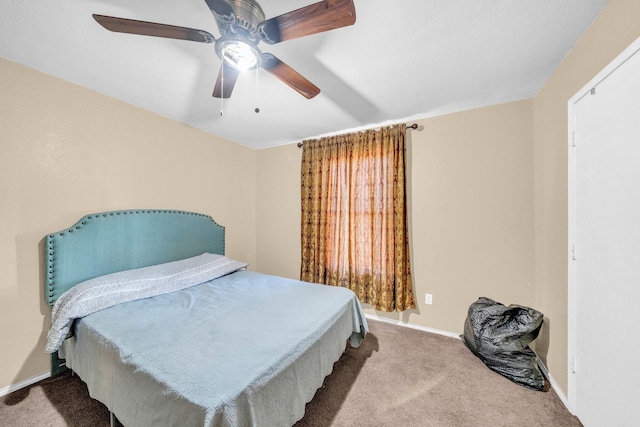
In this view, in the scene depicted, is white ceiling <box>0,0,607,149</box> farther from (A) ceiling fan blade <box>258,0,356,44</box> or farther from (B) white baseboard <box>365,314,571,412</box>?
(B) white baseboard <box>365,314,571,412</box>

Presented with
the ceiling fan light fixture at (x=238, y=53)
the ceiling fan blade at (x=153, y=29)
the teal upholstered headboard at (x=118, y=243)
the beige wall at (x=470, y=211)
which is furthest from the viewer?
the beige wall at (x=470, y=211)

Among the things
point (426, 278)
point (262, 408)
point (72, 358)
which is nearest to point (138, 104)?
point (72, 358)

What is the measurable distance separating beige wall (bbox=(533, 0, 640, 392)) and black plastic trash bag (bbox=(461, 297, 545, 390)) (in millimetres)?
136

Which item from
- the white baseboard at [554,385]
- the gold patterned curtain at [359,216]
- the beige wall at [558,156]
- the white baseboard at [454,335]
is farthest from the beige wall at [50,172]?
the white baseboard at [554,385]

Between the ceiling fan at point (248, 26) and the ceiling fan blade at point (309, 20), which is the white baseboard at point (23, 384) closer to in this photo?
the ceiling fan at point (248, 26)

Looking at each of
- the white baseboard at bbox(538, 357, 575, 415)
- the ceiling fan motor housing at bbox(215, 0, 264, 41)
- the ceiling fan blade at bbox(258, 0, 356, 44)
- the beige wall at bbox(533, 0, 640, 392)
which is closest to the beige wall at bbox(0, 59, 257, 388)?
the ceiling fan motor housing at bbox(215, 0, 264, 41)

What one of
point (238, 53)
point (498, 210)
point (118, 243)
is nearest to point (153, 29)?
point (238, 53)

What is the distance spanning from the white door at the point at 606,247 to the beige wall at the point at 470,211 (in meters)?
0.72

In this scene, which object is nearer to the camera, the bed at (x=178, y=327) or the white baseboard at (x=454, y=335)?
the bed at (x=178, y=327)

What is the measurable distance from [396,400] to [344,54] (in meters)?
2.43

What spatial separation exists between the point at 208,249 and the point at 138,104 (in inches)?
68.7

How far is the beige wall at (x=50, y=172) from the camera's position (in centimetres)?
171

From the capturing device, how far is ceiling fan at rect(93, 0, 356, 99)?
38.4 inches

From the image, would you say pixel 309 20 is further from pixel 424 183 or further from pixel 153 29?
pixel 424 183
